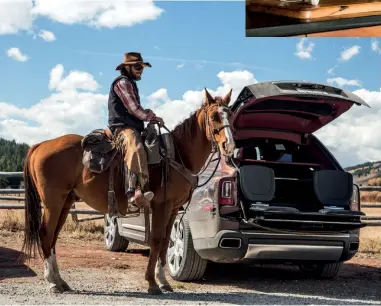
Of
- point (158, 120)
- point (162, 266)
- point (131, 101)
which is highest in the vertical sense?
point (131, 101)

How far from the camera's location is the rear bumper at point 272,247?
6.08 metres

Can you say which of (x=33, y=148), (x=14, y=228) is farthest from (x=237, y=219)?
(x=14, y=228)

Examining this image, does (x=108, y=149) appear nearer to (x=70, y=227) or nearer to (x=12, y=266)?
(x=12, y=266)

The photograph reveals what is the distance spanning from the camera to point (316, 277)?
752cm

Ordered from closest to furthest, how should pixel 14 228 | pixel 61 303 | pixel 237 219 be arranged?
pixel 61 303
pixel 237 219
pixel 14 228

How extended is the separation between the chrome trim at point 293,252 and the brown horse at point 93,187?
1015mm

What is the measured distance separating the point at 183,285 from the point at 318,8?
12.5 feet

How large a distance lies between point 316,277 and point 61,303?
356 cm

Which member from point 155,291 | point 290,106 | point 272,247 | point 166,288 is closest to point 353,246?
point 272,247

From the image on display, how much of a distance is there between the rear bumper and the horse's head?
3.16 ft

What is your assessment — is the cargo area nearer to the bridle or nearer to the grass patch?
the bridle

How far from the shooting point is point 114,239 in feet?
31.8

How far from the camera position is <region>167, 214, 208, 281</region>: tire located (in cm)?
663

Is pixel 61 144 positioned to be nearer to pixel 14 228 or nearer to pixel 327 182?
pixel 327 182
